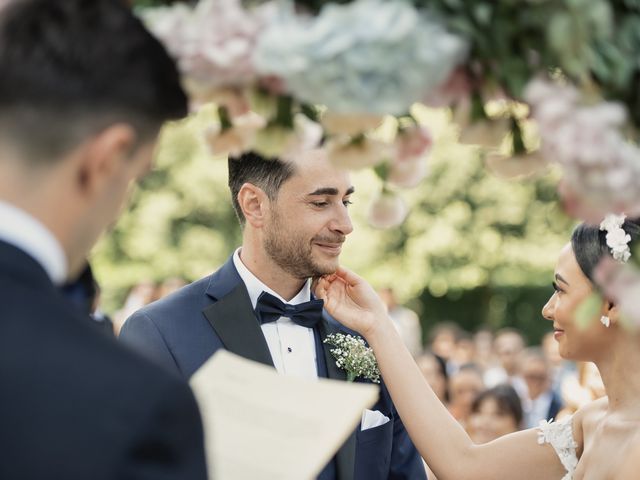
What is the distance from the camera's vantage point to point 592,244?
12.2 ft

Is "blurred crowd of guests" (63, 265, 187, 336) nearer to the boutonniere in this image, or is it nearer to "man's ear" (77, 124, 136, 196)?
"man's ear" (77, 124, 136, 196)

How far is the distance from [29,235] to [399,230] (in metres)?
19.9

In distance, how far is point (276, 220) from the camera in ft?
14.1

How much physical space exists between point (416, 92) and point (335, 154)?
30 cm

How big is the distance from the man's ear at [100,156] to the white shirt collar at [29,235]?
0.34 ft

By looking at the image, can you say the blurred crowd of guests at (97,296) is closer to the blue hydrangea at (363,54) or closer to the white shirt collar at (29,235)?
the white shirt collar at (29,235)

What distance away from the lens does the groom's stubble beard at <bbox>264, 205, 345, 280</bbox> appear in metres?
4.17

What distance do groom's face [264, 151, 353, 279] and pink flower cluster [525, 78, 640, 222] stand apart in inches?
85.6

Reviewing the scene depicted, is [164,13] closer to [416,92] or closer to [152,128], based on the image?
[152,128]

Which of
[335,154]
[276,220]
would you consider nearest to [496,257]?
[276,220]

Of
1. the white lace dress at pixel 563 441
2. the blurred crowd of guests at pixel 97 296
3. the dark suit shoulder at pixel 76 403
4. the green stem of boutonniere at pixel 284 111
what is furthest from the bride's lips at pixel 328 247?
the dark suit shoulder at pixel 76 403

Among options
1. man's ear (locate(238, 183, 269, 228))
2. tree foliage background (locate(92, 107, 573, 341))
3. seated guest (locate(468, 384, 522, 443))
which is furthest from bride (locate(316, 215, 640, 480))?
tree foliage background (locate(92, 107, 573, 341))

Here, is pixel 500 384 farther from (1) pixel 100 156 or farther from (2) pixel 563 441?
(1) pixel 100 156

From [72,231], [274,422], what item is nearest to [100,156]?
[72,231]
